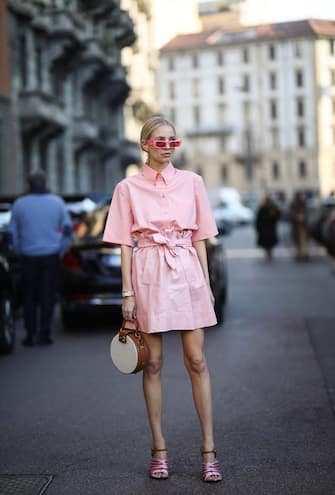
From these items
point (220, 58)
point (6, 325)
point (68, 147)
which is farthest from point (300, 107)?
point (6, 325)

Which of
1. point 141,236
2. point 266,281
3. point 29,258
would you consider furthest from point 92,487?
point 266,281

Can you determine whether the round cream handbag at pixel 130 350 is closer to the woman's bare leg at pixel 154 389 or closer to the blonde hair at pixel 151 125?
the woman's bare leg at pixel 154 389

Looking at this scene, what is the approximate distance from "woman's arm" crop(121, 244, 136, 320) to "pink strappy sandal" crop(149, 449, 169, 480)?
2.29 feet

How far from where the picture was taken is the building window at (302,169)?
330 ft

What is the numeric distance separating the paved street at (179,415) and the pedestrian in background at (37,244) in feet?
1.26

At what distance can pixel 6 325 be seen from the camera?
9.41 metres

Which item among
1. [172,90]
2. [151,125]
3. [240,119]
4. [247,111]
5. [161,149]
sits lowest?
[161,149]

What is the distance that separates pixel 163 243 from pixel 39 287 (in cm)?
539

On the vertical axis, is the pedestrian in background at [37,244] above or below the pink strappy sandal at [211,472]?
above

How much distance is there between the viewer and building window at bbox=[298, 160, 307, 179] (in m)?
101

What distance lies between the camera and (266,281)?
18234 mm

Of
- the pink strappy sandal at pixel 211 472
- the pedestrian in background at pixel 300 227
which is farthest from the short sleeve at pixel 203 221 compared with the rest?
the pedestrian in background at pixel 300 227

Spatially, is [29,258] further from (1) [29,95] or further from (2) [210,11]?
(2) [210,11]

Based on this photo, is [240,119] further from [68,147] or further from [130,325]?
[130,325]
